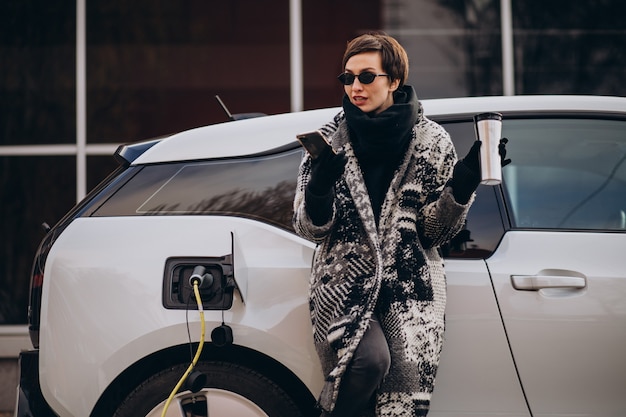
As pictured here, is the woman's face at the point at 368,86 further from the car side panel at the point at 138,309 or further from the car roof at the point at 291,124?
the car side panel at the point at 138,309

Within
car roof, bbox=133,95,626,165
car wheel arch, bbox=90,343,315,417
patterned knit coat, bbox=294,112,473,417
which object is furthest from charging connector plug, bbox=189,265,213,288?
car roof, bbox=133,95,626,165

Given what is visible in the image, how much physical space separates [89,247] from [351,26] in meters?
4.49

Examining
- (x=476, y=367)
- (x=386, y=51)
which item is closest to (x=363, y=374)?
(x=476, y=367)

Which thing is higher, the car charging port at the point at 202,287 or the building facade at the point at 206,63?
the building facade at the point at 206,63

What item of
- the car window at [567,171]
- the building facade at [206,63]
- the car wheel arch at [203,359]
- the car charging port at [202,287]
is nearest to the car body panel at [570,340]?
the car window at [567,171]

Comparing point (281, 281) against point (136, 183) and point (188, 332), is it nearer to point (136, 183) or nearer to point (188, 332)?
point (188, 332)

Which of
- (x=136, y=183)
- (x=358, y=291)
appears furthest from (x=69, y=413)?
(x=358, y=291)

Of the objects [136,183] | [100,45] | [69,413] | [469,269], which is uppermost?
[100,45]

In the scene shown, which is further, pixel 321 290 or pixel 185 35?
pixel 185 35

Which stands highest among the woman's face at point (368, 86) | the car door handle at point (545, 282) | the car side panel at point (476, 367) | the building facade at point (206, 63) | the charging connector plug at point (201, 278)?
the building facade at point (206, 63)

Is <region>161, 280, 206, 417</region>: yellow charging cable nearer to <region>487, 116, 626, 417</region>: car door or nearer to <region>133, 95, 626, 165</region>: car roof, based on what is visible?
<region>133, 95, 626, 165</region>: car roof

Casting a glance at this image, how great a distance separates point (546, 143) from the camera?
9.37 ft

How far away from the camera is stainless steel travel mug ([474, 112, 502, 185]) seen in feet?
7.30

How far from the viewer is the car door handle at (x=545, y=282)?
8.43ft
